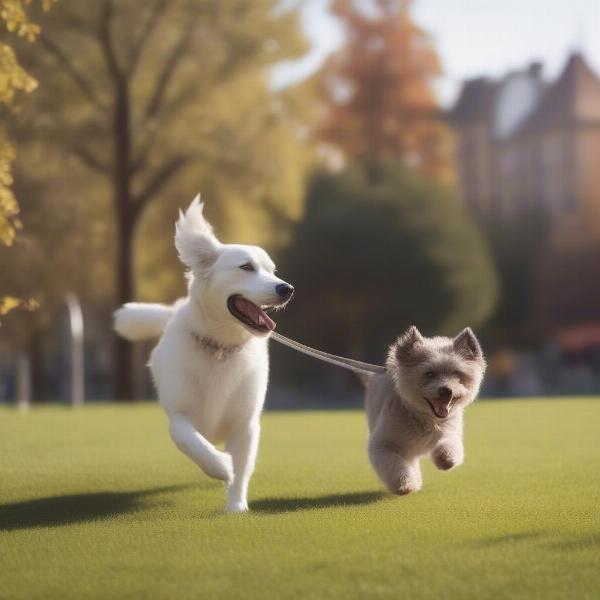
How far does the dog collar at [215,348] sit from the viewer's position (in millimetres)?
7863

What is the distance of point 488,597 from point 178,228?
4.16m

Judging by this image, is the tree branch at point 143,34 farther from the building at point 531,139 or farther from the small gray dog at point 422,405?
the building at point 531,139

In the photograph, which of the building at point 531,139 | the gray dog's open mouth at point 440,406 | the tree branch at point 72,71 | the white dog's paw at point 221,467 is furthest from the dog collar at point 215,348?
the building at point 531,139

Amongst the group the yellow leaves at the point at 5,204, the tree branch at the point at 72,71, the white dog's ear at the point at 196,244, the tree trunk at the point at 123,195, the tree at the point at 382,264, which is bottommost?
the tree at the point at 382,264

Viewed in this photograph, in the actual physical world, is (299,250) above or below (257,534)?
below

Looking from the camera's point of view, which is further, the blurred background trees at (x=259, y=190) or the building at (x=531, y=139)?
the building at (x=531, y=139)

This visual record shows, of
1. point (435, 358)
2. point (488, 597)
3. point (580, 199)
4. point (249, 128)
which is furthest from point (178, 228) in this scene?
point (580, 199)

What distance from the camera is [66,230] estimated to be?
98.8ft

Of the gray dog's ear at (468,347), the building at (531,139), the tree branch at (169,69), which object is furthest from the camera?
the building at (531,139)

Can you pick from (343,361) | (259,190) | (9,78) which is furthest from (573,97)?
(9,78)

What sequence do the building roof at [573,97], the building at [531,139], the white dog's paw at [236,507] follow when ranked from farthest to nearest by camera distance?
the building at [531,139], the building roof at [573,97], the white dog's paw at [236,507]

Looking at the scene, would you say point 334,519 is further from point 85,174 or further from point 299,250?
point 299,250

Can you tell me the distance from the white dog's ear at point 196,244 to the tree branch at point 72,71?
20.1 m

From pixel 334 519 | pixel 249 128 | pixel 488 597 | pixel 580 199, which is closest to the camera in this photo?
pixel 488 597
